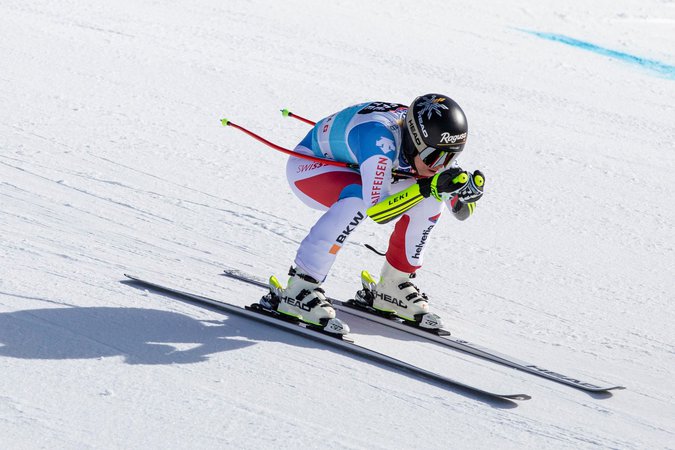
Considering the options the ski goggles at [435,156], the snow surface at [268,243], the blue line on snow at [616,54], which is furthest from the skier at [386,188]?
the blue line on snow at [616,54]

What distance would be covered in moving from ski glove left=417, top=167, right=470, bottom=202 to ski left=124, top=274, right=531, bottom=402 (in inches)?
30.4

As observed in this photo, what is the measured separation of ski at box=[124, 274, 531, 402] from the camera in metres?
3.71

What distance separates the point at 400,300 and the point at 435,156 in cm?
88

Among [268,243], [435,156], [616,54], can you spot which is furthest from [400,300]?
[616,54]

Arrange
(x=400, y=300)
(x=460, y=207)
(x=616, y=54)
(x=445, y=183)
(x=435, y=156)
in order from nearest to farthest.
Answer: (x=445, y=183), (x=435, y=156), (x=460, y=207), (x=400, y=300), (x=616, y=54)

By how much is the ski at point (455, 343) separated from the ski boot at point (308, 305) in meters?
0.47

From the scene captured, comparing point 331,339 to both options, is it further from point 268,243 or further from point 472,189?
point 268,243

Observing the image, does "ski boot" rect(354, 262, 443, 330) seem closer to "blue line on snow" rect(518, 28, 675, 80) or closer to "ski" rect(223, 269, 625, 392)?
"ski" rect(223, 269, 625, 392)

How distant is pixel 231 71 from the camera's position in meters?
9.75

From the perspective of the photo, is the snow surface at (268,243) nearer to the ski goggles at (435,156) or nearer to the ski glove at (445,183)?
the ski glove at (445,183)

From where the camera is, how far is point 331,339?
13.1 ft

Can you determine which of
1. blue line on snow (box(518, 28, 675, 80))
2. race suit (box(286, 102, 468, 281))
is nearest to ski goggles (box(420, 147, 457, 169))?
race suit (box(286, 102, 468, 281))

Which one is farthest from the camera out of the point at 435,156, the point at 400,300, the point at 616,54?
the point at 616,54

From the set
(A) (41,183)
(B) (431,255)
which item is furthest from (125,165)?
(B) (431,255)
